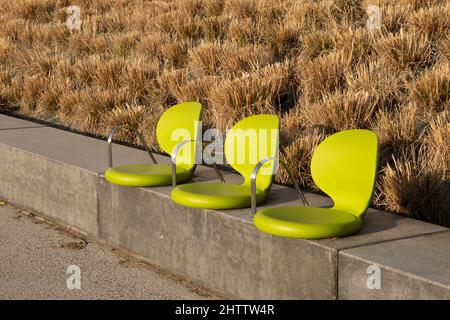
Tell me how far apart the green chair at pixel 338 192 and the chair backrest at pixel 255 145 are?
358 mm

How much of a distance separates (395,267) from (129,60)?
7.24m

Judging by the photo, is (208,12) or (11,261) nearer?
(11,261)

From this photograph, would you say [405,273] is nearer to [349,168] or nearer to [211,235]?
[349,168]

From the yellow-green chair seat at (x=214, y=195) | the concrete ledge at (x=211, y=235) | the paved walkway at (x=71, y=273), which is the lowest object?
the paved walkway at (x=71, y=273)

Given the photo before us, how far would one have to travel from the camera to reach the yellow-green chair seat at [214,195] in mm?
5770

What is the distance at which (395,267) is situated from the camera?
180 inches

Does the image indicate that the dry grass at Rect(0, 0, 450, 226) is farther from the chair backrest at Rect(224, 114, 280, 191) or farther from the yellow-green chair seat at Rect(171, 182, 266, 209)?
the yellow-green chair seat at Rect(171, 182, 266, 209)

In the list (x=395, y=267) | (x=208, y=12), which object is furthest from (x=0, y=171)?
(x=208, y=12)

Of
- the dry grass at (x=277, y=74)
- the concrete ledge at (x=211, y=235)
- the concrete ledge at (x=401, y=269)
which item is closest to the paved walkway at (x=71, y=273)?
the concrete ledge at (x=211, y=235)

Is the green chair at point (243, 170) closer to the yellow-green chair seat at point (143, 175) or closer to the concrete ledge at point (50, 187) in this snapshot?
the yellow-green chair seat at point (143, 175)

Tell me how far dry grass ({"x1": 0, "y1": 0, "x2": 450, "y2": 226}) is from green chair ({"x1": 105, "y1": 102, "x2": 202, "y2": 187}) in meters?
0.89

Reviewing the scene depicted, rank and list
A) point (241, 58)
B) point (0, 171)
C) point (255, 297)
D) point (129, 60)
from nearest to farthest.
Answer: point (255, 297) → point (0, 171) → point (241, 58) → point (129, 60)

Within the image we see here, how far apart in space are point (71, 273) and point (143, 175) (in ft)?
2.71
